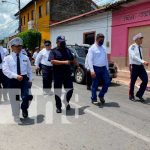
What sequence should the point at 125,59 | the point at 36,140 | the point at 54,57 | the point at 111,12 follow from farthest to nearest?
the point at 111,12
the point at 125,59
the point at 54,57
the point at 36,140

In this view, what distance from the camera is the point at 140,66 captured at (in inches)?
331

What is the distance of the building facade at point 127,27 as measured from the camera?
1494cm

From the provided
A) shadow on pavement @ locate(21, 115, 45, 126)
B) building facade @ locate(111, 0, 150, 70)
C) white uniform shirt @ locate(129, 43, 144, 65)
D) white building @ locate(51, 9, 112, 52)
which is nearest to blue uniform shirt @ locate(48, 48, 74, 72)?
shadow on pavement @ locate(21, 115, 45, 126)

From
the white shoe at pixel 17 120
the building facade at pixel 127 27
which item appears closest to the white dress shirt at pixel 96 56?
the white shoe at pixel 17 120

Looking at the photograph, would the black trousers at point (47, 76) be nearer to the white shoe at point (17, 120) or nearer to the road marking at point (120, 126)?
the road marking at point (120, 126)

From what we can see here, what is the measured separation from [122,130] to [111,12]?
13.1 meters

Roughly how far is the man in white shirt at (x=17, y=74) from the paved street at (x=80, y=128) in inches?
16.8

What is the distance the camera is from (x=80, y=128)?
18.9 ft

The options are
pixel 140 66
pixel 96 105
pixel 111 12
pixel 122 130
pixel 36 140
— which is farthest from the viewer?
pixel 111 12

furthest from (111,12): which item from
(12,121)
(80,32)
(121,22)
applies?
(12,121)

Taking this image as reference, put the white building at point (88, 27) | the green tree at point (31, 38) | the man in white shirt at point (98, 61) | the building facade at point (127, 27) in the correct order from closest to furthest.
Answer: the man in white shirt at point (98, 61) → the building facade at point (127, 27) → the white building at point (88, 27) → the green tree at point (31, 38)

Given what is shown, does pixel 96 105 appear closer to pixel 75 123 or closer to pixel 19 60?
pixel 75 123

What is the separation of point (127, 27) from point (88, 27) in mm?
4627

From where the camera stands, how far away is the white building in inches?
725
